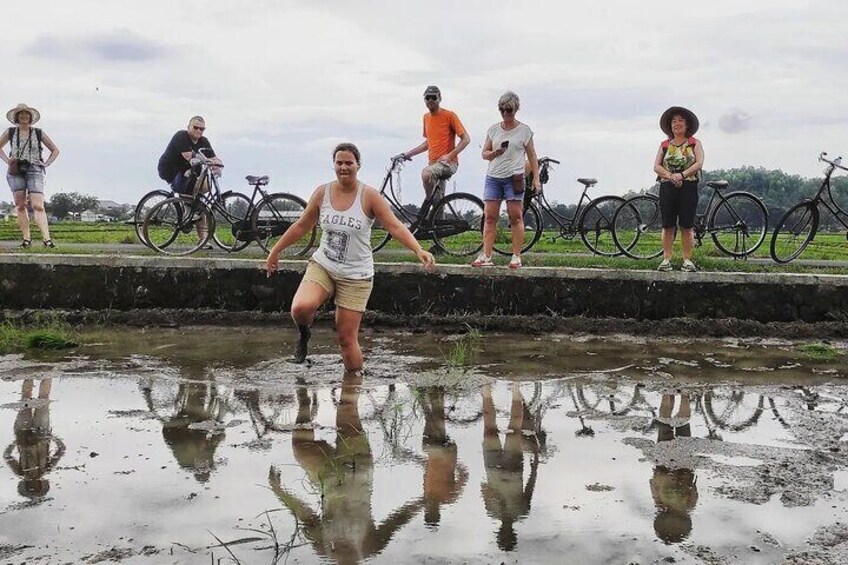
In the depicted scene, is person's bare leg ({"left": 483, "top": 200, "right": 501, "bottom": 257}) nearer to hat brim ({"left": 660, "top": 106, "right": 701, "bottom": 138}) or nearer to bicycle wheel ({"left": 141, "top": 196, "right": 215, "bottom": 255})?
hat brim ({"left": 660, "top": 106, "right": 701, "bottom": 138})

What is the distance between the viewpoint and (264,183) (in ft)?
36.8

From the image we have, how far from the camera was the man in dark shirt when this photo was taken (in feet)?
36.6

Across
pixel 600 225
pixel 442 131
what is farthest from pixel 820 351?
pixel 442 131

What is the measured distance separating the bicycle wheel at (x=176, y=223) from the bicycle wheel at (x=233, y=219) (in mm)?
172

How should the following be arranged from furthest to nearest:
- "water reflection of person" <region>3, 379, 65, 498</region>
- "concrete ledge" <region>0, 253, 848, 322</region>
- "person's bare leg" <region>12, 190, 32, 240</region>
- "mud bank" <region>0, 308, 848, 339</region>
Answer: "person's bare leg" <region>12, 190, 32, 240</region>, "concrete ledge" <region>0, 253, 848, 322</region>, "mud bank" <region>0, 308, 848, 339</region>, "water reflection of person" <region>3, 379, 65, 498</region>

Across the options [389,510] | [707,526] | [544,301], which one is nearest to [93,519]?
[389,510]

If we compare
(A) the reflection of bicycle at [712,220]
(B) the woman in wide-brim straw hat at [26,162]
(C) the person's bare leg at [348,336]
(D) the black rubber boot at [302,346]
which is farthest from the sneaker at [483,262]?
(B) the woman in wide-brim straw hat at [26,162]

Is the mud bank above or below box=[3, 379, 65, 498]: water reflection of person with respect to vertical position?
above

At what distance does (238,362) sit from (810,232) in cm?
743

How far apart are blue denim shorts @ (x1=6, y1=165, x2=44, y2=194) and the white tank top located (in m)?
6.44

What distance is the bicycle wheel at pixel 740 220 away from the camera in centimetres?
1098

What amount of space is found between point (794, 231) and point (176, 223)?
7619 mm

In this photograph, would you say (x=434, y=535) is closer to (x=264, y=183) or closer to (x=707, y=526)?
(x=707, y=526)

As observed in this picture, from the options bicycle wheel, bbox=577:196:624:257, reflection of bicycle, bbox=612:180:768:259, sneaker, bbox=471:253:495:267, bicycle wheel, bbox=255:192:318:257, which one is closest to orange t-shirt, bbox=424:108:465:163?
sneaker, bbox=471:253:495:267
